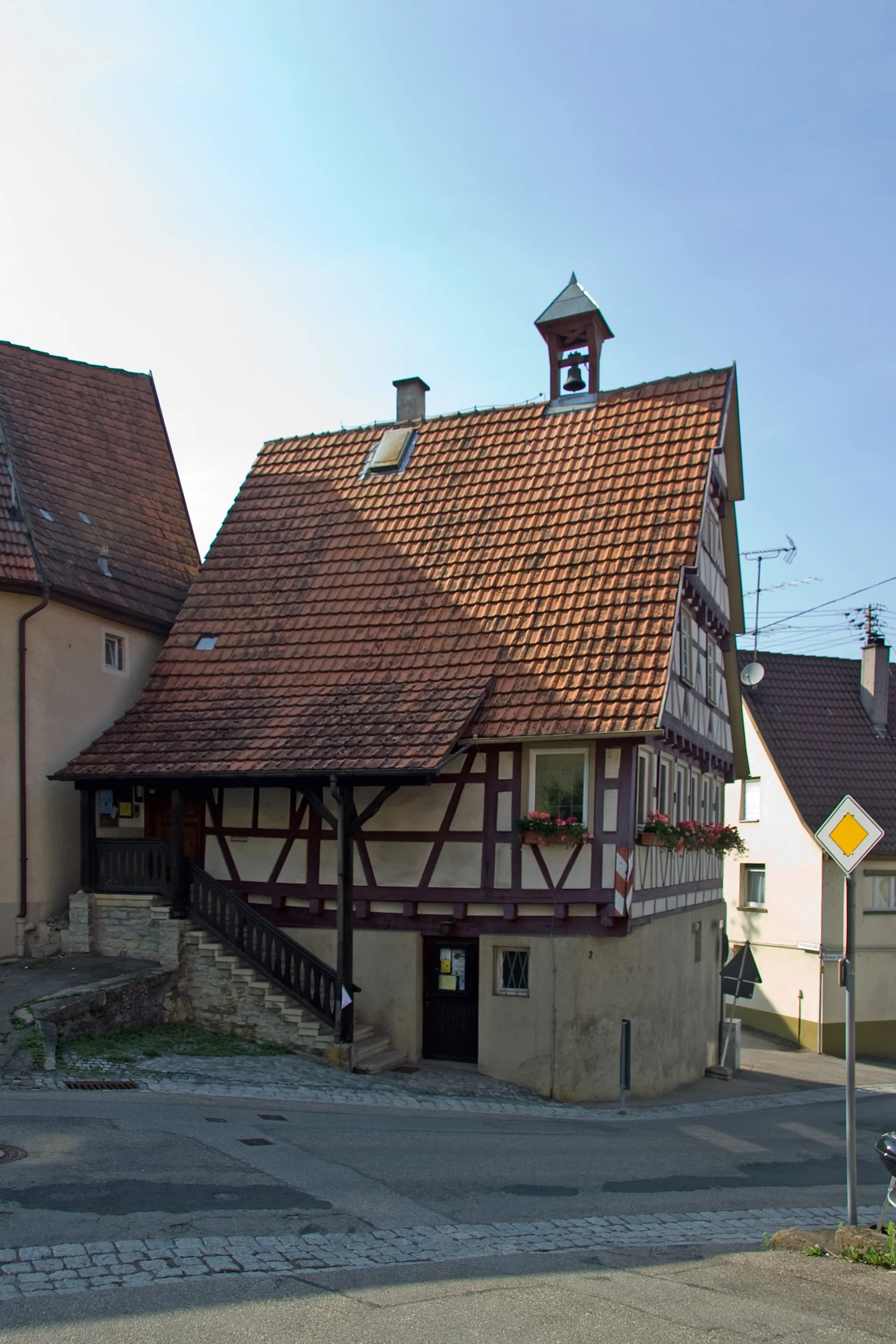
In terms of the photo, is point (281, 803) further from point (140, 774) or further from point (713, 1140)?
point (713, 1140)

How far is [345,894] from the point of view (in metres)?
15.5

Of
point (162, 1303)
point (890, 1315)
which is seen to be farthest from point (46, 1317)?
point (890, 1315)

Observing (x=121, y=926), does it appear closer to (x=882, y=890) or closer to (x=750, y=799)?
(x=750, y=799)

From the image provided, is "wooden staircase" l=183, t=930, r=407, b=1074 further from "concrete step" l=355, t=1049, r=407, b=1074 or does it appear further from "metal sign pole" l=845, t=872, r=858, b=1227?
"metal sign pole" l=845, t=872, r=858, b=1227

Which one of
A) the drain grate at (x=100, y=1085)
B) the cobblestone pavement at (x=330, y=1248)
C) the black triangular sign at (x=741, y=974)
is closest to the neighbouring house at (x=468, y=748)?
the black triangular sign at (x=741, y=974)

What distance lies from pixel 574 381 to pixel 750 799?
14484 mm

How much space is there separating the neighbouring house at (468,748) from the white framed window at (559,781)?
0.03m

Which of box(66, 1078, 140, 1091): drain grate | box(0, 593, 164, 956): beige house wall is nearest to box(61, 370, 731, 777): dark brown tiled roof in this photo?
box(0, 593, 164, 956): beige house wall

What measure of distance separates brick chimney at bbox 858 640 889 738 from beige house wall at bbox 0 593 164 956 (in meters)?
21.3

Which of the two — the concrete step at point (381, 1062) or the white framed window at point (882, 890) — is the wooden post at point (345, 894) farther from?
the white framed window at point (882, 890)

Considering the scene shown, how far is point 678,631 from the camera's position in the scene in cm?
1728

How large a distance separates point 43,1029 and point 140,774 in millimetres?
4215

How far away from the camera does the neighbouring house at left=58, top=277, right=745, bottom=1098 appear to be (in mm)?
15594

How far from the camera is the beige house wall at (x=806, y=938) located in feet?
95.1
